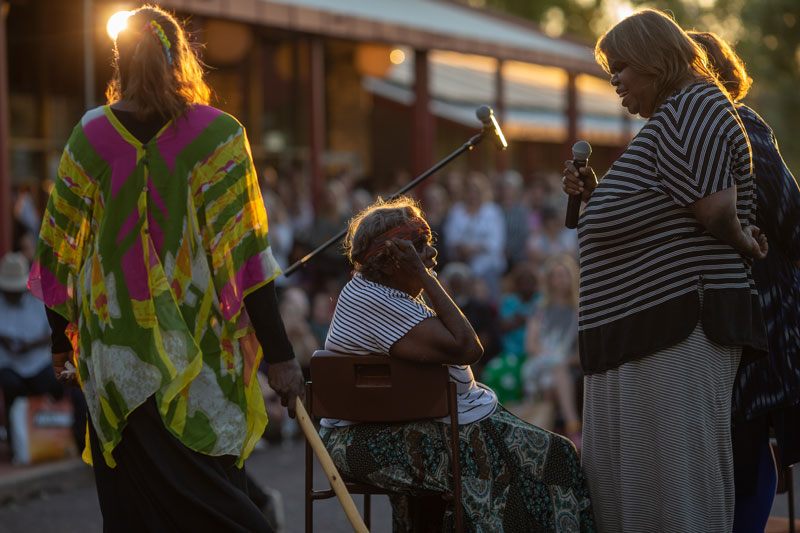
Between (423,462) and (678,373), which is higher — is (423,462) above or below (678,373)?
below

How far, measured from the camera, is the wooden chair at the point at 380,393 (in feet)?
12.1

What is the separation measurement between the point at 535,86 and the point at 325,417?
2571cm

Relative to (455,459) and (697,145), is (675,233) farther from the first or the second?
(455,459)

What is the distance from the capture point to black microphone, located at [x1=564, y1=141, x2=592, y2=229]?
3.52 meters

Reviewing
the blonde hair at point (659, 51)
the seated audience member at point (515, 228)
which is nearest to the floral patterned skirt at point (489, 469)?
the blonde hair at point (659, 51)

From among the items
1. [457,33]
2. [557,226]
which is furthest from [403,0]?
[557,226]

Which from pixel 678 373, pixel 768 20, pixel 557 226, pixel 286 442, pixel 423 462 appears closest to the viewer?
pixel 678 373

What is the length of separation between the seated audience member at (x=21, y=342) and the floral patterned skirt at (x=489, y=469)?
449cm

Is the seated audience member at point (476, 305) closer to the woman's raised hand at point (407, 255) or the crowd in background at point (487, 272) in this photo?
the crowd in background at point (487, 272)

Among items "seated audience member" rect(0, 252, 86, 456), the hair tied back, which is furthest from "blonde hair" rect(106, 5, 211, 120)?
"seated audience member" rect(0, 252, 86, 456)

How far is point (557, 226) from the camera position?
11102mm

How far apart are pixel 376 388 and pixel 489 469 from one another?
1.47ft

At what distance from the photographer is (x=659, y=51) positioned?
132 inches

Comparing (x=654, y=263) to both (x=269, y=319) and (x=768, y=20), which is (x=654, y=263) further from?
(x=768, y=20)
